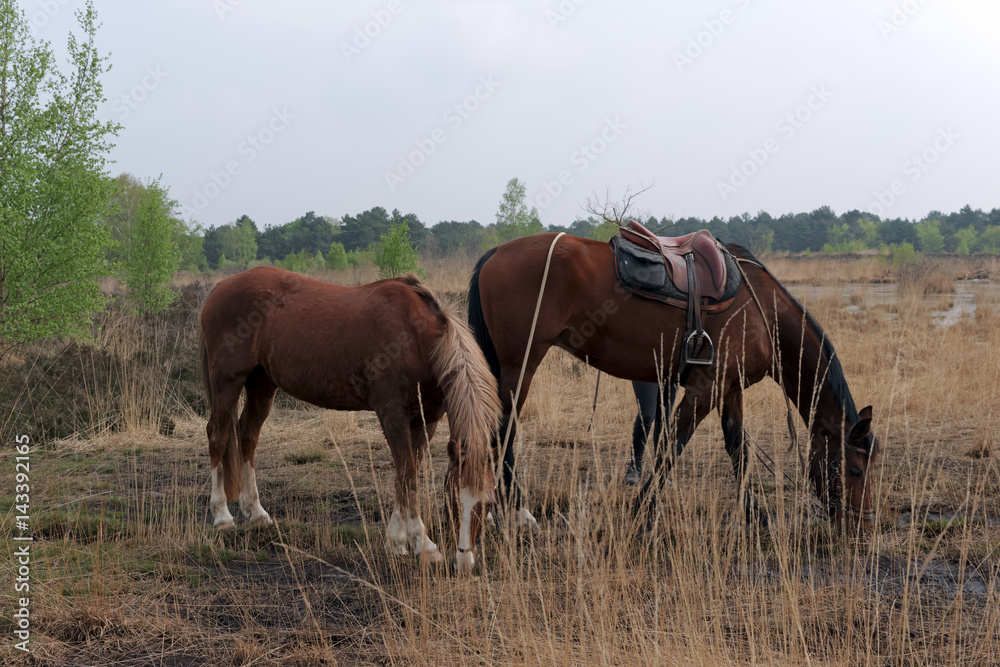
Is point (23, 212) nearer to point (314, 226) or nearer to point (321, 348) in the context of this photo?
point (321, 348)

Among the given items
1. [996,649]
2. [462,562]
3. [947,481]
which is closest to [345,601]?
[462,562]

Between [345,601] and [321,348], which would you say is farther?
[321,348]

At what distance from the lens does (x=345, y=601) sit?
10.8 feet

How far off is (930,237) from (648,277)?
7687cm

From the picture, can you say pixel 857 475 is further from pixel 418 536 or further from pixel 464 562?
pixel 418 536

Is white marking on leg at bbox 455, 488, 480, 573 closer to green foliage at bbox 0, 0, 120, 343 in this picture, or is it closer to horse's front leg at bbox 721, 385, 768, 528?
horse's front leg at bbox 721, 385, 768, 528

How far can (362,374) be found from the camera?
400 centimetres

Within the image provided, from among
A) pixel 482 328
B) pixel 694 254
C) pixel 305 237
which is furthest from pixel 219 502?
pixel 305 237

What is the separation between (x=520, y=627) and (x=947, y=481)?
4211mm

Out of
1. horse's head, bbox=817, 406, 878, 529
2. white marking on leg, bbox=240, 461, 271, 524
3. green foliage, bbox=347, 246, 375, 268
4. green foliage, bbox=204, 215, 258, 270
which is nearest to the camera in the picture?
horse's head, bbox=817, 406, 878, 529

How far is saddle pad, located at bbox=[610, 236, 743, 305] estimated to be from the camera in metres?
4.45

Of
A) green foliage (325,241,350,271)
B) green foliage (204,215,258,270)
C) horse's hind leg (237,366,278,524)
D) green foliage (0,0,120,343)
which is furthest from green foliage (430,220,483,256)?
horse's hind leg (237,366,278,524)

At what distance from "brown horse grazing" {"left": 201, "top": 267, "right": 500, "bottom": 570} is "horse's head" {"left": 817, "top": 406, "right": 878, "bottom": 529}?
7.64 ft

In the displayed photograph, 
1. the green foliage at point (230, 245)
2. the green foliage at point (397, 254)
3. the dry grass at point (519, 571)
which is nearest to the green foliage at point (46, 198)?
the dry grass at point (519, 571)
